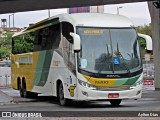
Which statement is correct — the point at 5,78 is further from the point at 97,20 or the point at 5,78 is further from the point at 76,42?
the point at 76,42

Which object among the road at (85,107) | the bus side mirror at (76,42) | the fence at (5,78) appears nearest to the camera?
the road at (85,107)

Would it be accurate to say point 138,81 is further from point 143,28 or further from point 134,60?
point 143,28

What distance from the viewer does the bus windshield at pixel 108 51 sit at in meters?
15.6

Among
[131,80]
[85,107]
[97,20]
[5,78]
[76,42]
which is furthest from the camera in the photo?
[5,78]

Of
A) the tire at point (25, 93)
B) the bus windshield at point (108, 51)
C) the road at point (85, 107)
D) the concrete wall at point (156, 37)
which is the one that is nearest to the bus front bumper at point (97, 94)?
the road at point (85, 107)

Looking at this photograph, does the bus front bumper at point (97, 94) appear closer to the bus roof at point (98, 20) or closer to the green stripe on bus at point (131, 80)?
the green stripe on bus at point (131, 80)

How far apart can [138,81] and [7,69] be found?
94.2 feet

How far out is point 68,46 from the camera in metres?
16.3

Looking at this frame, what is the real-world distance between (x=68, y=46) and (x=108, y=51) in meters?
1.60

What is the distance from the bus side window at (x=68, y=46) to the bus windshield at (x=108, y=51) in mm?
444

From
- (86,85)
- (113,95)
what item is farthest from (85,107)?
(113,95)

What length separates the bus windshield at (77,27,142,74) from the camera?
15.6 meters

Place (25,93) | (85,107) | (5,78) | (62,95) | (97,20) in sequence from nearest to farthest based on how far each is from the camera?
(97,20)
(85,107)
(62,95)
(25,93)
(5,78)

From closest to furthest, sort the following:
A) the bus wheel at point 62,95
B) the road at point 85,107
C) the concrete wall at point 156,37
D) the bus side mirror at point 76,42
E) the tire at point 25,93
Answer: the road at point 85,107 → the bus side mirror at point 76,42 → the bus wheel at point 62,95 → the tire at point 25,93 → the concrete wall at point 156,37
